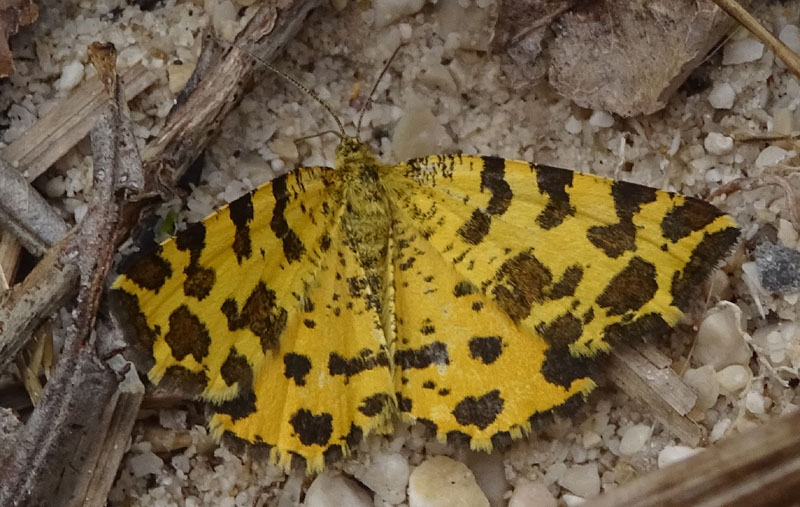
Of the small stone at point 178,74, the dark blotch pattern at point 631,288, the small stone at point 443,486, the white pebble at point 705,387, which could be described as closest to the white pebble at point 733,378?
the white pebble at point 705,387

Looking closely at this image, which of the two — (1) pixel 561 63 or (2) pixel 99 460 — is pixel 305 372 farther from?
(1) pixel 561 63

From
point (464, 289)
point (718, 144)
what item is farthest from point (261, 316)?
point (718, 144)

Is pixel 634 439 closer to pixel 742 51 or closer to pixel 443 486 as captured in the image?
pixel 443 486

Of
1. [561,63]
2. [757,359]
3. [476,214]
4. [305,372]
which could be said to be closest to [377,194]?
[476,214]

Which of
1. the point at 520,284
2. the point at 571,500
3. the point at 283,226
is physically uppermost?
the point at 283,226

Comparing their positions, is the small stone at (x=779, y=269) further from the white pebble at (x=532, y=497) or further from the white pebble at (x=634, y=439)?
the white pebble at (x=532, y=497)

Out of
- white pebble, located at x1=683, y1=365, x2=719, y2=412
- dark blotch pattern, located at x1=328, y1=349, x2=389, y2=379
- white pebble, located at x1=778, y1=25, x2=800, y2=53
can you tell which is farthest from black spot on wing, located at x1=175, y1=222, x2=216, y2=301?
white pebble, located at x1=778, y1=25, x2=800, y2=53

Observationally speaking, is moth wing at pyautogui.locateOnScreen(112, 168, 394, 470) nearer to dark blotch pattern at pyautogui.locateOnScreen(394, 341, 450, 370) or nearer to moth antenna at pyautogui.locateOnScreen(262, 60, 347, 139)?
dark blotch pattern at pyautogui.locateOnScreen(394, 341, 450, 370)
